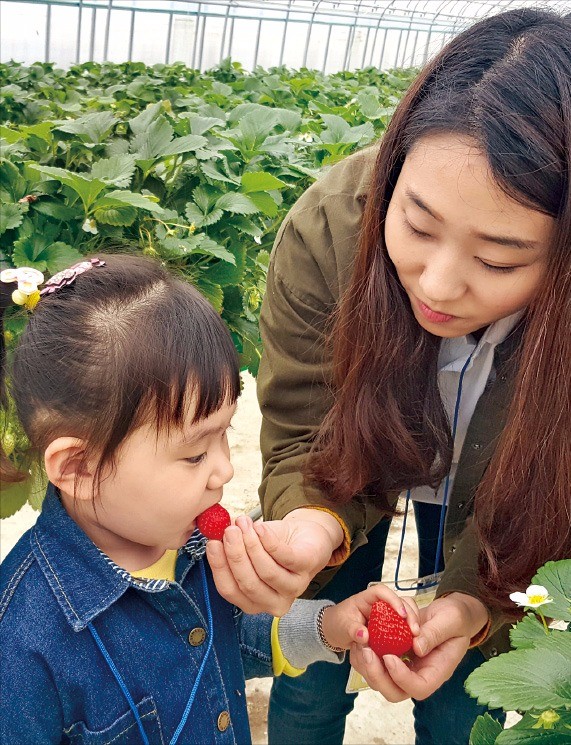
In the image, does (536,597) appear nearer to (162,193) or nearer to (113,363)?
(113,363)

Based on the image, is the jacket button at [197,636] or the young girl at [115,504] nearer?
the young girl at [115,504]

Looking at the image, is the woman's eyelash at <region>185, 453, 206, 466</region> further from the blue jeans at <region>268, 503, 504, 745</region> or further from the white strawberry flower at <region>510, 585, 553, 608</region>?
the blue jeans at <region>268, 503, 504, 745</region>

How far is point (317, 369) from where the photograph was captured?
1894 mm

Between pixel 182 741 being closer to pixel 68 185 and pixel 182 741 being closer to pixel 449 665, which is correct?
pixel 449 665

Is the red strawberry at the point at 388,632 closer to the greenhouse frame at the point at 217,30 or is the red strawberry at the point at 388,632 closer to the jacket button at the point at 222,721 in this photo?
the jacket button at the point at 222,721

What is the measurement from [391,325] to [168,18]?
14.8m

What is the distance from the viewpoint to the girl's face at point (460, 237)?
4.52 feet

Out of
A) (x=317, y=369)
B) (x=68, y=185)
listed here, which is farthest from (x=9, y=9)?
(x=317, y=369)

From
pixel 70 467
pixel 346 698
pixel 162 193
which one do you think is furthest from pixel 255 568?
pixel 162 193

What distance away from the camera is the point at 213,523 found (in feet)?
4.76

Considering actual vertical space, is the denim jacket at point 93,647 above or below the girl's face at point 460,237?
below

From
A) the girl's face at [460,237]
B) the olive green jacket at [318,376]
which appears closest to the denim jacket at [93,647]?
the olive green jacket at [318,376]

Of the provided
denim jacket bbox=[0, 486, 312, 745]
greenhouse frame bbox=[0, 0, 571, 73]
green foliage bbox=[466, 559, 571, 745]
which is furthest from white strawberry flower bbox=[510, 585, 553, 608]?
greenhouse frame bbox=[0, 0, 571, 73]

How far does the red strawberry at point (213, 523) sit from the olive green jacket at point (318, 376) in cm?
40
